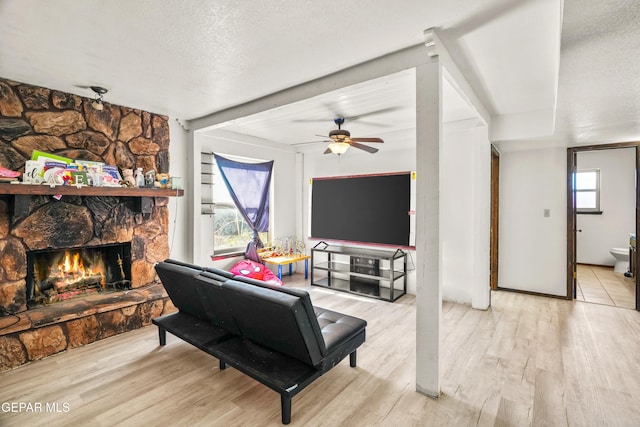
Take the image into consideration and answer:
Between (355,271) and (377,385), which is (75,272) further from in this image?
(355,271)

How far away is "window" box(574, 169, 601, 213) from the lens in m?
6.23

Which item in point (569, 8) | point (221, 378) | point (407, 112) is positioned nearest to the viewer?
point (569, 8)

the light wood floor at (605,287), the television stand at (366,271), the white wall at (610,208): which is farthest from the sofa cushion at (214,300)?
the white wall at (610,208)

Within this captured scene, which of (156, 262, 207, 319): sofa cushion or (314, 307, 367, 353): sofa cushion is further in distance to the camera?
(156, 262, 207, 319): sofa cushion

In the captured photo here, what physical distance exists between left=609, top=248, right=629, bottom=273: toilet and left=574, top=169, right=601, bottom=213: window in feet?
2.81

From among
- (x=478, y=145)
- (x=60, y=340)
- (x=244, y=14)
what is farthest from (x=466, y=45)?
(x=60, y=340)

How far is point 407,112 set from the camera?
3.80 meters

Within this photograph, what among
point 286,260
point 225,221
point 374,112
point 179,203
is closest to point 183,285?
point 179,203

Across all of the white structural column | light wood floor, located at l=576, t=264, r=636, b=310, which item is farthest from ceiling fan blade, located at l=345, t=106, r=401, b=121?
light wood floor, located at l=576, t=264, r=636, b=310

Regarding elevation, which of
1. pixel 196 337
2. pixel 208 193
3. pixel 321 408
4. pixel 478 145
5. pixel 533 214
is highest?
pixel 478 145

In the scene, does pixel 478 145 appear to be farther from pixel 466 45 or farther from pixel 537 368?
pixel 537 368

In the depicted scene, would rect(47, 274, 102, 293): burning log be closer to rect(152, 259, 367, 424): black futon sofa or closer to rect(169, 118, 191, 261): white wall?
rect(169, 118, 191, 261): white wall

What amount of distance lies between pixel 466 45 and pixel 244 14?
1525 millimetres

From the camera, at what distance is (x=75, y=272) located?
11.4 ft
